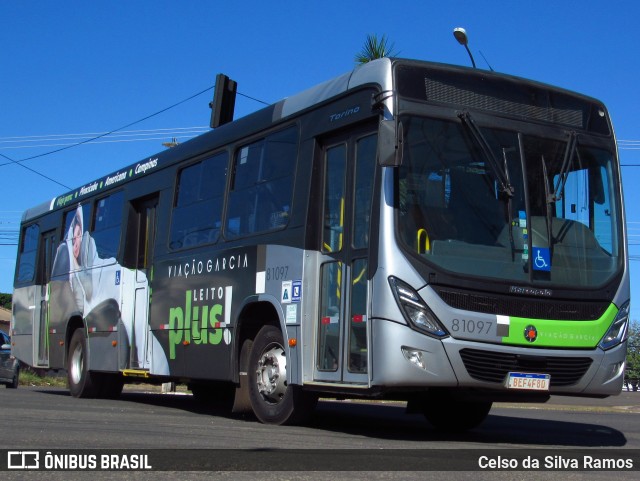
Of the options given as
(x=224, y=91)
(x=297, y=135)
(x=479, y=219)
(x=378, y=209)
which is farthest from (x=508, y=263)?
(x=224, y=91)

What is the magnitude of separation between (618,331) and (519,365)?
1268mm

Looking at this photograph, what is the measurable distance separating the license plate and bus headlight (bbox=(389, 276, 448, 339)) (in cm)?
76

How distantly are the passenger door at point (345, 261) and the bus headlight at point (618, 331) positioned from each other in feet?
7.63

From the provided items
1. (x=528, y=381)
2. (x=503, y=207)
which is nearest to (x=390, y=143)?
(x=503, y=207)

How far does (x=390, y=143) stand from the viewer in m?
8.70

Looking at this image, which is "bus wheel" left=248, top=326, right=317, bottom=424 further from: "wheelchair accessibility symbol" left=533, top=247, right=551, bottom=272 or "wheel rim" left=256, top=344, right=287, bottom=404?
"wheelchair accessibility symbol" left=533, top=247, right=551, bottom=272

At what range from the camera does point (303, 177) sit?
10180 millimetres

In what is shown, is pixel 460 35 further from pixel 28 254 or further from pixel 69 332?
pixel 28 254

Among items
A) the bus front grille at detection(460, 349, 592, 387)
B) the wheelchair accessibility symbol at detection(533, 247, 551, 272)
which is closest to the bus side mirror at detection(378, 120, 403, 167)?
the wheelchair accessibility symbol at detection(533, 247, 551, 272)

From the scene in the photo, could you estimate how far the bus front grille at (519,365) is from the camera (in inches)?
344

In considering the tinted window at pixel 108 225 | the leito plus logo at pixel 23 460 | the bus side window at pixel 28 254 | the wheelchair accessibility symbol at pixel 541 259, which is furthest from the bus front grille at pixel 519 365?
the bus side window at pixel 28 254

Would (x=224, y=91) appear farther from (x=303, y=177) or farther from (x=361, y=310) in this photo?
(x=361, y=310)

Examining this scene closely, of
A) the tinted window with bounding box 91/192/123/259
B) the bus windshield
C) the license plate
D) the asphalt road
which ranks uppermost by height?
the tinted window with bounding box 91/192/123/259

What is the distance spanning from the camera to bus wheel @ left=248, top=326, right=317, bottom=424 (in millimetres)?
10117
